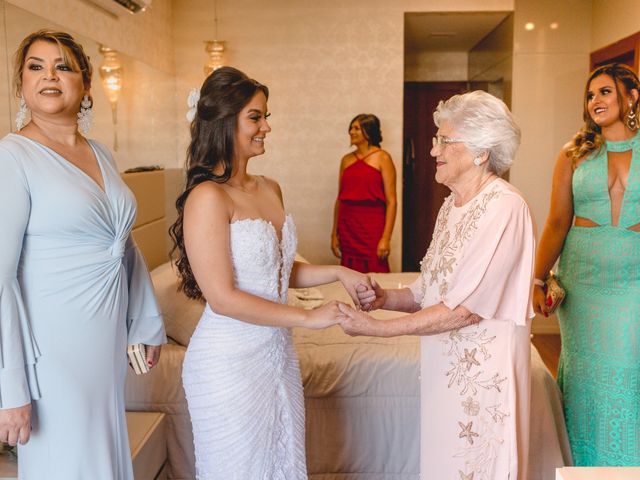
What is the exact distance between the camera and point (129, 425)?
2414mm

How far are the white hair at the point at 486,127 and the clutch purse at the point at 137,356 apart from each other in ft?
3.55

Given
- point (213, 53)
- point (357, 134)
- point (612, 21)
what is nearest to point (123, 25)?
point (213, 53)

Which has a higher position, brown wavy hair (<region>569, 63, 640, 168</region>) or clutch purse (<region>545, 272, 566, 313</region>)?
brown wavy hair (<region>569, 63, 640, 168</region>)

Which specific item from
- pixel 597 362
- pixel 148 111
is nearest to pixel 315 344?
pixel 597 362

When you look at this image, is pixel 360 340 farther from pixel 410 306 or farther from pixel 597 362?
pixel 597 362

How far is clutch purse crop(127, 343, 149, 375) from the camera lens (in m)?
1.90

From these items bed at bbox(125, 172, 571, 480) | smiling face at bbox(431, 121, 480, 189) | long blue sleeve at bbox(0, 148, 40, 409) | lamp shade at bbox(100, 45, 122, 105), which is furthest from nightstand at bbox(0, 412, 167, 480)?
lamp shade at bbox(100, 45, 122, 105)

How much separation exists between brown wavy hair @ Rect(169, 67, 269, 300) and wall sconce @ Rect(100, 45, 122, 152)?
1.69 m

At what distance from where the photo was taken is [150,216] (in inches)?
149

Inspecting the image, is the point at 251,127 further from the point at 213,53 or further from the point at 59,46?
the point at 213,53

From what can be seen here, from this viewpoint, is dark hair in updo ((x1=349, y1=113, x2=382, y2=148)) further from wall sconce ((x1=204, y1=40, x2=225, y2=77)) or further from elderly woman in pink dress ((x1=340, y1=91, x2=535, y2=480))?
elderly woman in pink dress ((x1=340, y1=91, x2=535, y2=480))

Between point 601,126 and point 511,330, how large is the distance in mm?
1187

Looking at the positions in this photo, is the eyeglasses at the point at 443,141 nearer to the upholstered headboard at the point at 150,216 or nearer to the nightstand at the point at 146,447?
the nightstand at the point at 146,447

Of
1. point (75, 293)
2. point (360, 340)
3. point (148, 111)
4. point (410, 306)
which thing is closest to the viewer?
point (75, 293)
